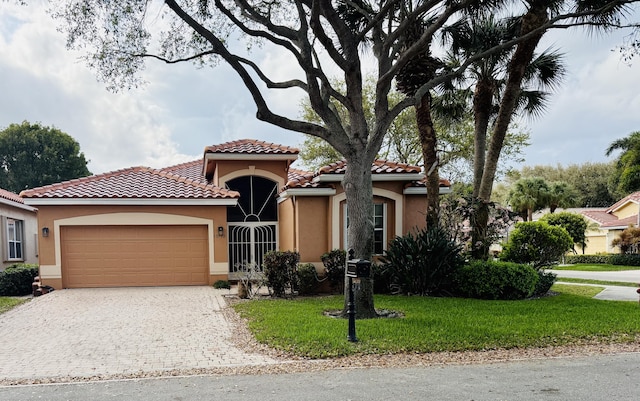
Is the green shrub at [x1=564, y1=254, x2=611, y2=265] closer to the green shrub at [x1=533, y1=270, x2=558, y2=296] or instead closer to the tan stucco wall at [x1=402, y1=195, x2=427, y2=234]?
the green shrub at [x1=533, y1=270, x2=558, y2=296]

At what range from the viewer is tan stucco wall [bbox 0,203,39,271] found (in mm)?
18391

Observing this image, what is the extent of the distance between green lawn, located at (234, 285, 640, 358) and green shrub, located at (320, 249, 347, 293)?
2.16 meters

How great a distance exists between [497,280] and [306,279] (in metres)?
5.23

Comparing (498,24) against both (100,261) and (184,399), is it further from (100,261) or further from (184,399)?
(100,261)

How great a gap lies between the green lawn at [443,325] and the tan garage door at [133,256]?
4.58 metres

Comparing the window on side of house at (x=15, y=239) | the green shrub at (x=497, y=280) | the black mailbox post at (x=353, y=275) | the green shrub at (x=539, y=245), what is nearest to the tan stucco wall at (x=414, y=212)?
the green shrub at (x=497, y=280)

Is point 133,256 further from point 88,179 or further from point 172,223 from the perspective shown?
point 88,179

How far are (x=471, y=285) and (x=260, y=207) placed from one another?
8.39m

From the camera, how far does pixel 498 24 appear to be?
46.0 ft

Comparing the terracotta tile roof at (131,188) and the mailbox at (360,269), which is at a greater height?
the terracotta tile roof at (131,188)

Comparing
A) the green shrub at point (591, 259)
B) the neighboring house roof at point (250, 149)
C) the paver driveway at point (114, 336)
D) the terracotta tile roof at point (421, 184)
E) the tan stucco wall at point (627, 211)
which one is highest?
the neighboring house roof at point (250, 149)

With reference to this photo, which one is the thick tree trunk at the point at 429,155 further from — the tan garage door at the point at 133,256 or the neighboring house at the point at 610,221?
the neighboring house at the point at 610,221

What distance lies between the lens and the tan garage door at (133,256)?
14828 millimetres

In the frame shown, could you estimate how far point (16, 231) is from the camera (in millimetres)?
20188
